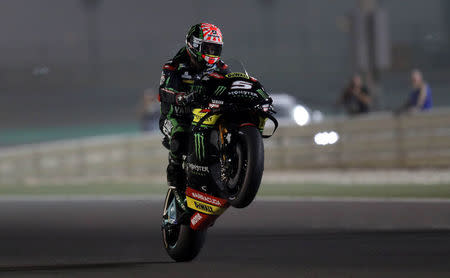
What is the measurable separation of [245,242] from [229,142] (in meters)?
2.53

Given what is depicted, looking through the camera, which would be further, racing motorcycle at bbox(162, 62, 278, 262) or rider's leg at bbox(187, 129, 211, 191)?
rider's leg at bbox(187, 129, 211, 191)

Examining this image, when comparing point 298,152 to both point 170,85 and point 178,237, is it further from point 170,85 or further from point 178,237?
point 170,85

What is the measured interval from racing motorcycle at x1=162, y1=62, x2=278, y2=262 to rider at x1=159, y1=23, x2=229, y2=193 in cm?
22

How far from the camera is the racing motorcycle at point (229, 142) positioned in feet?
23.0

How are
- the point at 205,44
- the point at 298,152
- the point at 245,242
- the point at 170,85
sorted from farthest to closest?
the point at 298,152, the point at 245,242, the point at 170,85, the point at 205,44

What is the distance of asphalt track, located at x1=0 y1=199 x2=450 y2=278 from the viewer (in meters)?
7.66

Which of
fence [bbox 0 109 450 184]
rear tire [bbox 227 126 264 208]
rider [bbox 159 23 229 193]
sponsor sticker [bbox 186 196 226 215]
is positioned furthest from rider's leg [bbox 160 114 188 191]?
fence [bbox 0 109 450 184]

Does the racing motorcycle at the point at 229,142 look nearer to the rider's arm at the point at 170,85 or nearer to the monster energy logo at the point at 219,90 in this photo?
the monster energy logo at the point at 219,90

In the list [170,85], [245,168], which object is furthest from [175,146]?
[245,168]

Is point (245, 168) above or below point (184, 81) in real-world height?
below

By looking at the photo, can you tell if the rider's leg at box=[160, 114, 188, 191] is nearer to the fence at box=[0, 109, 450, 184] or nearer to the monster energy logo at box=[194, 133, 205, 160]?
the monster energy logo at box=[194, 133, 205, 160]

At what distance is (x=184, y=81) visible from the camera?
8070mm

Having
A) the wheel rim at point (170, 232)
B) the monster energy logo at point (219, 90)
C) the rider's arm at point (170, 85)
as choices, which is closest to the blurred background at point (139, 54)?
the wheel rim at point (170, 232)

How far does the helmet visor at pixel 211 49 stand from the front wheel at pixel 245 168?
0.92 metres
